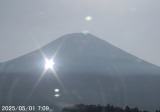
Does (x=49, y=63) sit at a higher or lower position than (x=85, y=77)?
higher

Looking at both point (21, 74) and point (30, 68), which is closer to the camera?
point (21, 74)

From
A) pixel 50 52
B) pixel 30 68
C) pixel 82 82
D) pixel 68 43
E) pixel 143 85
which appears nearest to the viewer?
pixel 82 82

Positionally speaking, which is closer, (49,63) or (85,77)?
(85,77)

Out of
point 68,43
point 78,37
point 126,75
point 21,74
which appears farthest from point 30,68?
point 78,37

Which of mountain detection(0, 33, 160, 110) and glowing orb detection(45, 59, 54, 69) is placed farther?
glowing orb detection(45, 59, 54, 69)

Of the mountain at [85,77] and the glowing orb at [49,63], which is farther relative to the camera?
the glowing orb at [49,63]

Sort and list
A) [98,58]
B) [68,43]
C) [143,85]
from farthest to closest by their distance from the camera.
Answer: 1. [68,43]
2. [98,58]
3. [143,85]

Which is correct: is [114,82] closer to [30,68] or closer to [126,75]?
[126,75]

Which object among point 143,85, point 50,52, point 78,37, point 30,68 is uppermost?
point 78,37
